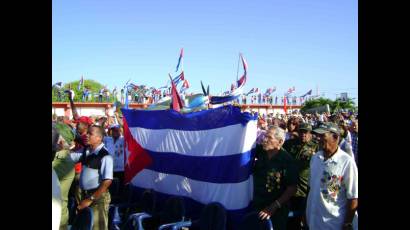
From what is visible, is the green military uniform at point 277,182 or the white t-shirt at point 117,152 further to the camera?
the white t-shirt at point 117,152

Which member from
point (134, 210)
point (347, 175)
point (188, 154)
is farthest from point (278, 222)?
point (134, 210)

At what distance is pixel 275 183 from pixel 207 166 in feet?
3.96

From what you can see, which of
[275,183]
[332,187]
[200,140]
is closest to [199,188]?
[200,140]

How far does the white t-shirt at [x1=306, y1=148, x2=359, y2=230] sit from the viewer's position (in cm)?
360

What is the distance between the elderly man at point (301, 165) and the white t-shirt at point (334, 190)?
0.70 meters


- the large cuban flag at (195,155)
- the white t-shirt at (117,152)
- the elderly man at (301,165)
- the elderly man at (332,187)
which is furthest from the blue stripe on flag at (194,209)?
the white t-shirt at (117,152)

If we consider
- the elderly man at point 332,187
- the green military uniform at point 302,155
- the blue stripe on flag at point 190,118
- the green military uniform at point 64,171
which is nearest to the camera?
the elderly man at point 332,187

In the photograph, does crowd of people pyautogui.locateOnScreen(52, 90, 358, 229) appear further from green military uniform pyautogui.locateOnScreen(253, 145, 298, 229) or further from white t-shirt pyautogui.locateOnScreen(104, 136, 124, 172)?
white t-shirt pyautogui.locateOnScreen(104, 136, 124, 172)

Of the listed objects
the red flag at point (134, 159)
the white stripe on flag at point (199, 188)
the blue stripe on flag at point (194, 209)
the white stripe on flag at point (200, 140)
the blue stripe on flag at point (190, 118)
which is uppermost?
the blue stripe on flag at point (190, 118)

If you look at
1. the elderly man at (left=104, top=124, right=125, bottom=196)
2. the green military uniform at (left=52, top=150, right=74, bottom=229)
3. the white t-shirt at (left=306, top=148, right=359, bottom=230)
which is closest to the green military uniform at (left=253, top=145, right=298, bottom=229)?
the white t-shirt at (left=306, top=148, right=359, bottom=230)

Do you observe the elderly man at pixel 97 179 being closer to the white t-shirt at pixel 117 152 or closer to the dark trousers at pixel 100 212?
the dark trousers at pixel 100 212

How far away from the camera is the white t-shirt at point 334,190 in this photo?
3.60 meters
